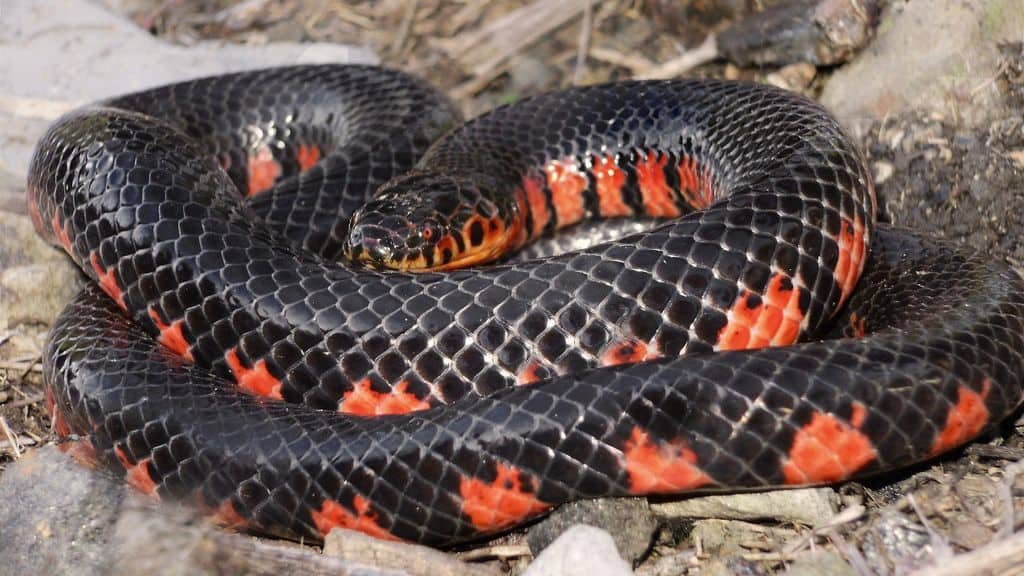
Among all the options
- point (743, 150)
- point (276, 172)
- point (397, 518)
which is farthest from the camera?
point (276, 172)

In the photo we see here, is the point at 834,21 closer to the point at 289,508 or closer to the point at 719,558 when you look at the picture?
the point at 719,558

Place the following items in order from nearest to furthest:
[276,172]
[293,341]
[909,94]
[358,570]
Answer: [358,570], [293,341], [909,94], [276,172]

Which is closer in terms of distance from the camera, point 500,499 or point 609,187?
point 500,499

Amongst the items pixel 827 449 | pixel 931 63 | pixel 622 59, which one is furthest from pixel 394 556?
pixel 622 59

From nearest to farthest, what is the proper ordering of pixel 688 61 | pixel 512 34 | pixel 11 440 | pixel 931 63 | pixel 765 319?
pixel 765 319, pixel 11 440, pixel 931 63, pixel 688 61, pixel 512 34

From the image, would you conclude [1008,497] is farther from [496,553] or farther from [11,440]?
[11,440]

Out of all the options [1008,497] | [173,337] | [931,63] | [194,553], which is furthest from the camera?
[931,63]

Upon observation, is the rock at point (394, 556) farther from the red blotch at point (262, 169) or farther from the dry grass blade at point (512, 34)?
the dry grass blade at point (512, 34)

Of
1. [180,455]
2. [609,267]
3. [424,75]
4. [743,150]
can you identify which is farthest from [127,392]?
[424,75]
